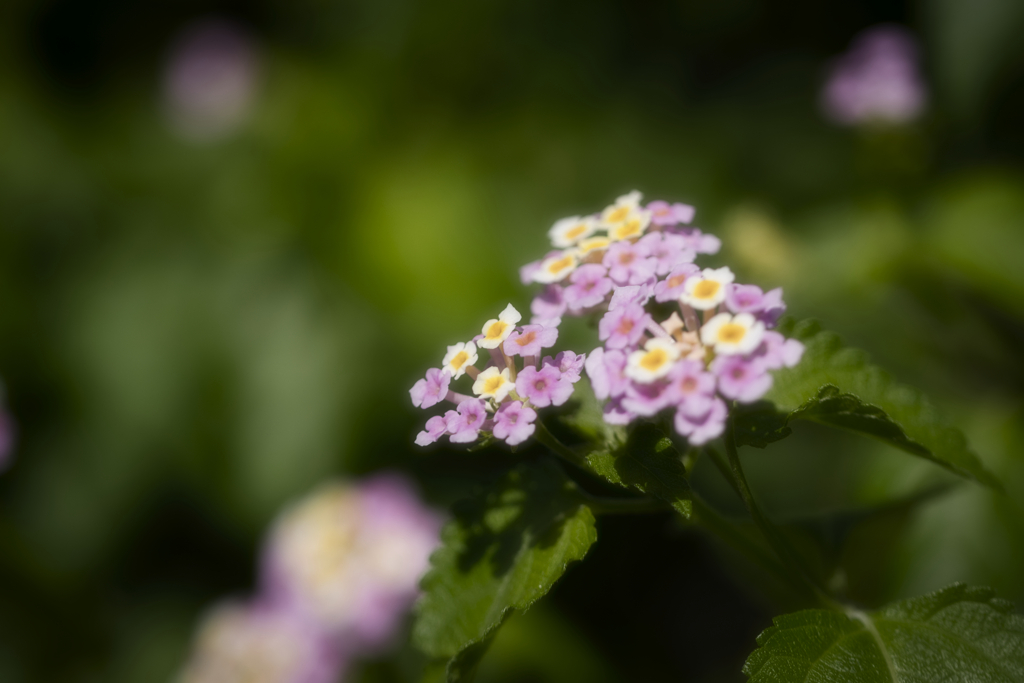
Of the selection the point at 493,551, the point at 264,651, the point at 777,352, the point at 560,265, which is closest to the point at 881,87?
the point at 560,265

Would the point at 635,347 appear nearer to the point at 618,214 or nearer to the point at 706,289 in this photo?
the point at 706,289

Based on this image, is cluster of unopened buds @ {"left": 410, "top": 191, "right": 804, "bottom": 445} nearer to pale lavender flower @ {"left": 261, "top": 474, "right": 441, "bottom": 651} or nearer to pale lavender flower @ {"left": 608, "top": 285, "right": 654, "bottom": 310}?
pale lavender flower @ {"left": 608, "top": 285, "right": 654, "bottom": 310}

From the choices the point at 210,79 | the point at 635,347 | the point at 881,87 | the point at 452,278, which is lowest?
the point at 635,347

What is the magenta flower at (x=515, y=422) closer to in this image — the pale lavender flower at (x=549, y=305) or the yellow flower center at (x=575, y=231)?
the pale lavender flower at (x=549, y=305)

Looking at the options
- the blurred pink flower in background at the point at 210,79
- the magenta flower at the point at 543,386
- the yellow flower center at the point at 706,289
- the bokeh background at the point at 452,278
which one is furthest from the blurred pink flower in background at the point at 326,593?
the blurred pink flower in background at the point at 210,79

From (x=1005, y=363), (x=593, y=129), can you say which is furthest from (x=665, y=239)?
(x=593, y=129)
